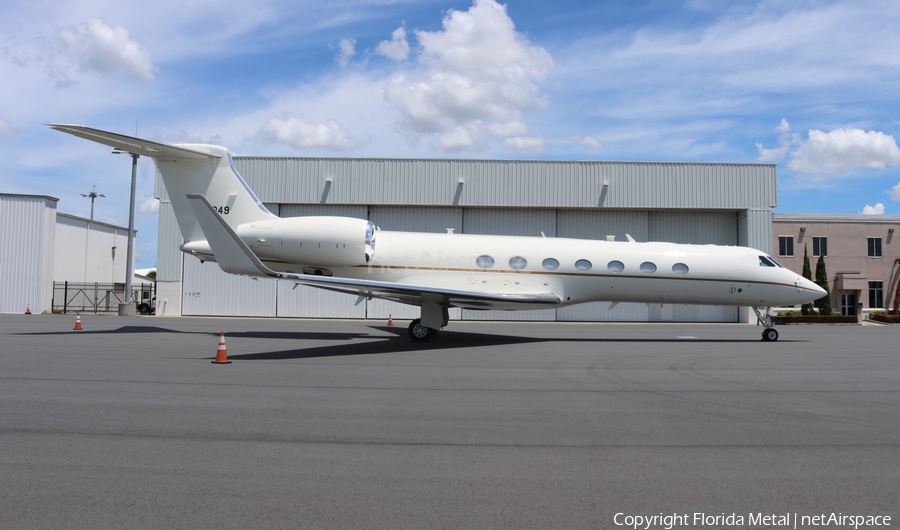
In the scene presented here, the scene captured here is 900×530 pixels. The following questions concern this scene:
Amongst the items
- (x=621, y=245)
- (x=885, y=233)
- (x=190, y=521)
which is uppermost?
(x=885, y=233)

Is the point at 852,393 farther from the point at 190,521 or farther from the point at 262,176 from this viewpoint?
the point at 262,176

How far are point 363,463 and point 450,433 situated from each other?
1323 mm

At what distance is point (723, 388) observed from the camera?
31.7ft

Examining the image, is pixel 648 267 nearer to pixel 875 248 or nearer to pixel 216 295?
pixel 216 295

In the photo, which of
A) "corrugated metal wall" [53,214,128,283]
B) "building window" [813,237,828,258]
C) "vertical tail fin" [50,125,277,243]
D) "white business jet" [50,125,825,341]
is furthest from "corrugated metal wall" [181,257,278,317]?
"building window" [813,237,828,258]

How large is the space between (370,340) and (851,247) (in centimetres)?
3800

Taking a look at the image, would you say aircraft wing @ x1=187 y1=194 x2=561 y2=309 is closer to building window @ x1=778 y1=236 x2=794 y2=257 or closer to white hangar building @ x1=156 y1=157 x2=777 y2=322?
white hangar building @ x1=156 y1=157 x2=777 y2=322

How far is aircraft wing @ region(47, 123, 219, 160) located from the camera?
49.1 feet

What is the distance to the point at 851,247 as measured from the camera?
42875 millimetres

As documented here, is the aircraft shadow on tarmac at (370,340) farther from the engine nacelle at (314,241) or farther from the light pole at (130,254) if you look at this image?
the light pole at (130,254)

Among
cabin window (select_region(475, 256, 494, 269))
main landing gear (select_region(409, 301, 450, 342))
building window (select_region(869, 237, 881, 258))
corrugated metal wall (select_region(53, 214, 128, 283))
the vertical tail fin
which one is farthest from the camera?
building window (select_region(869, 237, 881, 258))

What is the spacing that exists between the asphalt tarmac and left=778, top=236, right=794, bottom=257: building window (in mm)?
33497

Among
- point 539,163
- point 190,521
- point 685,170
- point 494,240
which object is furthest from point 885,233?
point 190,521

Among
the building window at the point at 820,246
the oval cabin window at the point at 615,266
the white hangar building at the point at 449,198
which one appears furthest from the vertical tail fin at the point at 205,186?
the building window at the point at 820,246
